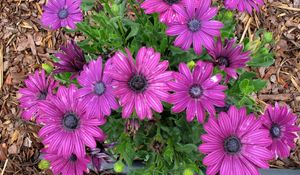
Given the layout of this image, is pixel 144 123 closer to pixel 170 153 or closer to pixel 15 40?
pixel 170 153

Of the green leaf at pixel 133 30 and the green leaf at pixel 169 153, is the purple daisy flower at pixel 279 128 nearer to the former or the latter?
the green leaf at pixel 169 153

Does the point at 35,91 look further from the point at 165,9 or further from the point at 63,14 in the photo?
the point at 165,9

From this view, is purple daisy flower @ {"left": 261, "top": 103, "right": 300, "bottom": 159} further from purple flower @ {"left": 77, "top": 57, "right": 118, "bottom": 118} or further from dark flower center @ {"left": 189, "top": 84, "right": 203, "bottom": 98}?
purple flower @ {"left": 77, "top": 57, "right": 118, "bottom": 118}

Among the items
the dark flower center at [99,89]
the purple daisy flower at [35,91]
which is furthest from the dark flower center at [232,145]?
the purple daisy flower at [35,91]

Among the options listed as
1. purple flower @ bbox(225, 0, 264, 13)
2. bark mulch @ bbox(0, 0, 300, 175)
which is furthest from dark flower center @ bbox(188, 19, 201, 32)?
bark mulch @ bbox(0, 0, 300, 175)

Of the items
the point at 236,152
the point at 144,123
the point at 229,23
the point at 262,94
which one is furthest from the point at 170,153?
the point at 262,94
